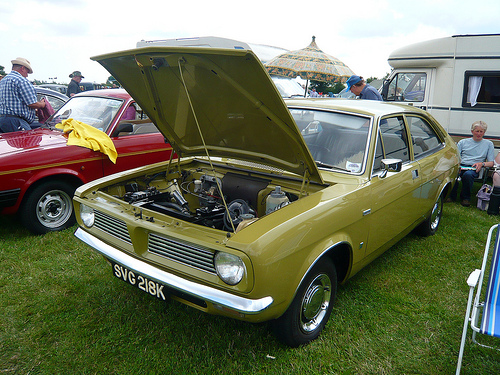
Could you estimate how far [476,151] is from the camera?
6242 mm

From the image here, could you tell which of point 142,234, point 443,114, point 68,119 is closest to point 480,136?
point 443,114

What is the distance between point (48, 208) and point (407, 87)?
756 cm

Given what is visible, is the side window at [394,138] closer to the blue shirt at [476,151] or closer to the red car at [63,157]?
the red car at [63,157]

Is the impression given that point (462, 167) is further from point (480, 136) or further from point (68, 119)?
point (68, 119)

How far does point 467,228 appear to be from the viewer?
16.2 ft

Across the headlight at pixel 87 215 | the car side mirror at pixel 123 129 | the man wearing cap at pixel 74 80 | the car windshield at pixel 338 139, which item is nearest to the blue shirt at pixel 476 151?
the car windshield at pixel 338 139

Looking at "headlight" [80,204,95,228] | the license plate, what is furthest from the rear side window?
"headlight" [80,204,95,228]

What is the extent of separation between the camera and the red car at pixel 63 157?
4.14 m

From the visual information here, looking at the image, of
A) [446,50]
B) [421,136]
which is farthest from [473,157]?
[421,136]

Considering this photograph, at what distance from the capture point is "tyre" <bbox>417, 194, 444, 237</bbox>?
4.45 metres

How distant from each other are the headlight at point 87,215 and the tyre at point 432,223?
3598 mm

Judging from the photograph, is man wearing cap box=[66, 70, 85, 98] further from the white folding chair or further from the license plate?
the white folding chair

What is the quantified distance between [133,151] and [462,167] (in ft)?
17.2

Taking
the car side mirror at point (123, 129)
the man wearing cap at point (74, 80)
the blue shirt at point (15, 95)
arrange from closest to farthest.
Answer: the car side mirror at point (123, 129), the blue shirt at point (15, 95), the man wearing cap at point (74, 80)
